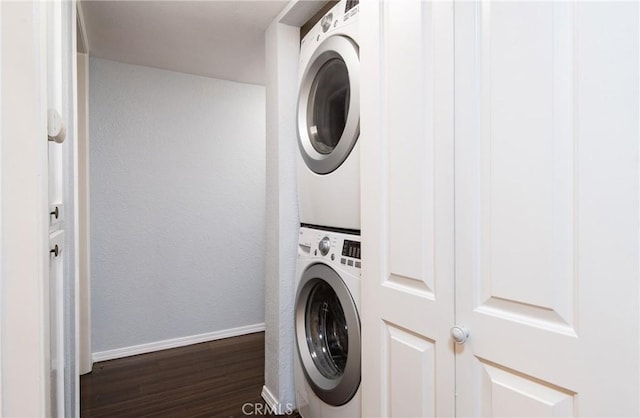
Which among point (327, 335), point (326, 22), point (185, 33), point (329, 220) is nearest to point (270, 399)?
point (327, 335)

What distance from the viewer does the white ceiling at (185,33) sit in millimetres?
1928

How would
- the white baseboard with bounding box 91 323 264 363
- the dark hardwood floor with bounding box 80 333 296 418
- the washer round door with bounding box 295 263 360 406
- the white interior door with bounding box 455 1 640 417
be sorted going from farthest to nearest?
1. the white baseboard with bounding box 91 323 264 363
2. the dark hardwood floor with bounding box 80 333 296 418
3. the washer round door with bounding box 295 263 360 406
4. the white interior door with bounding box 455 1 640 417

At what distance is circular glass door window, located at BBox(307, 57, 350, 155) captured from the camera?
5.35 ft

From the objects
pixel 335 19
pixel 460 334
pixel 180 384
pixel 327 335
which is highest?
pixel 335 19

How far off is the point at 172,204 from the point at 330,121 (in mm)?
1749

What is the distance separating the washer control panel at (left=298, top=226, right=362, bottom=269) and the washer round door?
0.20 feet

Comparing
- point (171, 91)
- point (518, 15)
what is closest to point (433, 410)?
point (518, 15)

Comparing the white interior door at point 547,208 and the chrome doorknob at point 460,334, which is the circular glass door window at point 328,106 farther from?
the chrome doorknob at point 460,334

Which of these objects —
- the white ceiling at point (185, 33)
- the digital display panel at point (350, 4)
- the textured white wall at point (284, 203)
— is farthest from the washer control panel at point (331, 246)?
the white ceiling at point (185, 33)

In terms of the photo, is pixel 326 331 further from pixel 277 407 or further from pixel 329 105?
pixel 329 105

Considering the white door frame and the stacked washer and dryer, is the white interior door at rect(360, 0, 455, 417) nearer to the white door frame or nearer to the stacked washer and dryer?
the stacked washer and dryer

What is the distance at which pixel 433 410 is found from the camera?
0.95m
